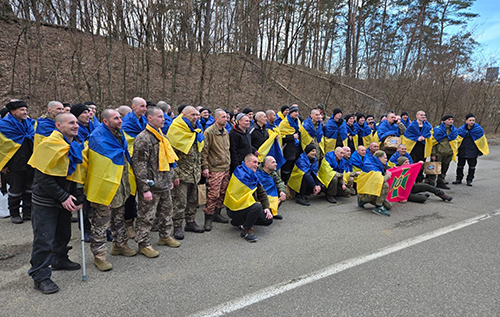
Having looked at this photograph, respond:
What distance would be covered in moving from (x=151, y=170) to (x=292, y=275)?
2.31 meters

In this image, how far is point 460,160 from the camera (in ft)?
→ 31.2

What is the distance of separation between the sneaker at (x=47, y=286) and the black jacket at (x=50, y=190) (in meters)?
0.81

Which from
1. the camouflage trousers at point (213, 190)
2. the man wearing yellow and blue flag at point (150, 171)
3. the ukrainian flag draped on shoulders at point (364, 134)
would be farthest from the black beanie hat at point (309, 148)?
the man wearing yellow and blue flag at point (150, 171)

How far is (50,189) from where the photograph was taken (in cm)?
319

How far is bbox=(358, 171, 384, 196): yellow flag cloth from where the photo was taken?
6168mm

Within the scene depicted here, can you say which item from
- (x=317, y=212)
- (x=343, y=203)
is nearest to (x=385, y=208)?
(x=343, y=203)

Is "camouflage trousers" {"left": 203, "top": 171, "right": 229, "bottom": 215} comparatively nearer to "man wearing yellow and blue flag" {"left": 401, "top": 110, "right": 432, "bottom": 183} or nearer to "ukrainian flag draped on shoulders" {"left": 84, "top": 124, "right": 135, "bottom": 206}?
"ukrainian flag draped on shoulders" {"left": 84, "top": 124, "right": 135, "bottom": 206}

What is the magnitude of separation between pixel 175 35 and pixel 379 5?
19857mm

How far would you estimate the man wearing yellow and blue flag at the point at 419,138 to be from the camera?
877 cm

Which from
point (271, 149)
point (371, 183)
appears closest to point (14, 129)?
point (271, 149)

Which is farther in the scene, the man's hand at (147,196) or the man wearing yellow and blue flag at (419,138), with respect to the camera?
the man wearing yellow and blue flag at (419,138)

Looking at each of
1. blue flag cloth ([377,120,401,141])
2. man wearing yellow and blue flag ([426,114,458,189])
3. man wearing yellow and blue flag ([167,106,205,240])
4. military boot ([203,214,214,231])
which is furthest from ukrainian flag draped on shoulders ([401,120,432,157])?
man wearing yellow and blue flag ([167,106,205,240])

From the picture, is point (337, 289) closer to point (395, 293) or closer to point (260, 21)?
point (395, 293)

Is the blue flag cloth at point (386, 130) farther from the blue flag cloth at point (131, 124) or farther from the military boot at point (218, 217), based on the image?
the blue flag cloth at point (131, 124)
